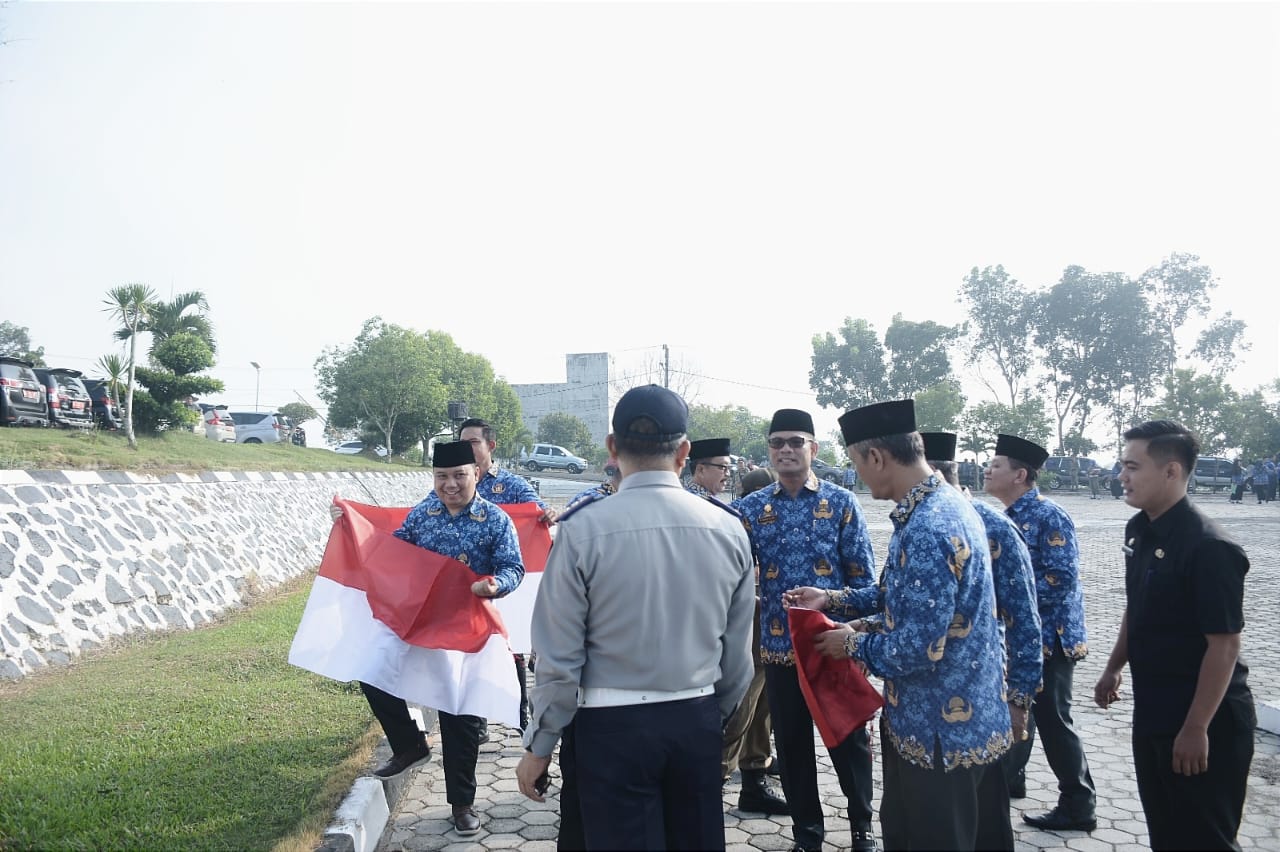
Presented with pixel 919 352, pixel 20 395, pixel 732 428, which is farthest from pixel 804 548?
pixel 732 428

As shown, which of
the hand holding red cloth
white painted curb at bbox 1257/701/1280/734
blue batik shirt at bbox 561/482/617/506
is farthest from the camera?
white painted curb at bbox 1257/701/1280/734

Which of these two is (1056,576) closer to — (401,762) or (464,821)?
(464,821)

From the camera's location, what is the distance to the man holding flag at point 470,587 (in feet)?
15.5

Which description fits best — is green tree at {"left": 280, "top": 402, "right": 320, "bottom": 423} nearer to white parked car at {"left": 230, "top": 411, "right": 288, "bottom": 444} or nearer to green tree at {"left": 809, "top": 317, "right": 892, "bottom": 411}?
white parked car at {"left": 230, "top": 411, "right": 288, "bottom": 444}

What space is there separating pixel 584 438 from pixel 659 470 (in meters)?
63.0

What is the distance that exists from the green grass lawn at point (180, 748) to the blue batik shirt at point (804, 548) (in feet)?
8.39

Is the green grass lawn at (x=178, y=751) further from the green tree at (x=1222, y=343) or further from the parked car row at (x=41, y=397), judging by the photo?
the green tree at (x=1222, y=343)

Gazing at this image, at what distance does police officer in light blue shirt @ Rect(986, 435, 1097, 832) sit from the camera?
175 inches

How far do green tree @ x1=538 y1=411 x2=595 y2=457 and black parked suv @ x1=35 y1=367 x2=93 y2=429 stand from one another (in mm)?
44962

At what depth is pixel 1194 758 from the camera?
2889mm

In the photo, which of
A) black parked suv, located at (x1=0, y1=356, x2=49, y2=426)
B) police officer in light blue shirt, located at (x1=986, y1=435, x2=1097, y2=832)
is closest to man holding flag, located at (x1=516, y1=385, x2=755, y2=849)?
police officer in light blue shirt, located at (x1=986, y1=435, x2=1097, y2=832)

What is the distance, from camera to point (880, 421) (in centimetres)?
296

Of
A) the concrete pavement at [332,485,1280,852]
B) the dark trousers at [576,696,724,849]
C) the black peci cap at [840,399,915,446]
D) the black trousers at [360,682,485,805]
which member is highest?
the black peci cap at [840,399,915,446]

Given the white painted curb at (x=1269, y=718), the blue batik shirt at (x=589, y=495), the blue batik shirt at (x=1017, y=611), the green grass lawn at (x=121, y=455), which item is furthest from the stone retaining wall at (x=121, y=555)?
the white painted curb at (x=1269, y=718)
